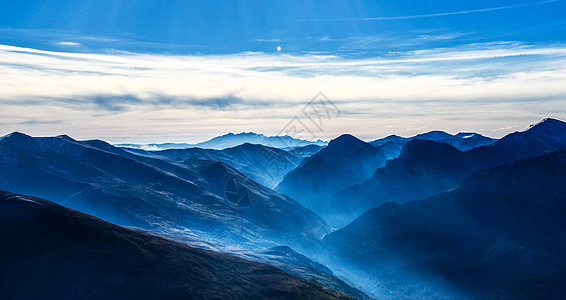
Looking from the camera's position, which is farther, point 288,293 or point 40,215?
point 288,293

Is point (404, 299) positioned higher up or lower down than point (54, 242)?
lower down

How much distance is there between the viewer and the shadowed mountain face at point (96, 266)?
85438 millimetres

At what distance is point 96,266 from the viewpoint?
90125 mm

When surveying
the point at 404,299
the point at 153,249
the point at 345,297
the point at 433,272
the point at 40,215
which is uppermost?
the point at 40,215

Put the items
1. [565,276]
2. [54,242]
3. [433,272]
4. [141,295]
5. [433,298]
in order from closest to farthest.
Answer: [141,295] → [54,242] → [565,276] → [433,298] → [433,272]

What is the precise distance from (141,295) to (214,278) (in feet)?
77.7

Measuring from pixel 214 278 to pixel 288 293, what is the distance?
69.5ft

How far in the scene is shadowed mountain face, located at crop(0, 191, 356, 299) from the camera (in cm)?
8544

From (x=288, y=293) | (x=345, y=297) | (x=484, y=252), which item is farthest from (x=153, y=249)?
(x=484, y=252)

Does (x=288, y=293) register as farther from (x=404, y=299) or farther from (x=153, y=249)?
(x=404, y=299)

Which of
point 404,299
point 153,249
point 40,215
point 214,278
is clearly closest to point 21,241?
point 40,215

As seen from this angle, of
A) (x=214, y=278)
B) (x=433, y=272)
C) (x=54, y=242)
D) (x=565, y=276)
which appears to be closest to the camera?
(x=54, y=242)

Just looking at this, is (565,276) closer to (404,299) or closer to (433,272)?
(433,272)

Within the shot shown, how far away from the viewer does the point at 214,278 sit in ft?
344
